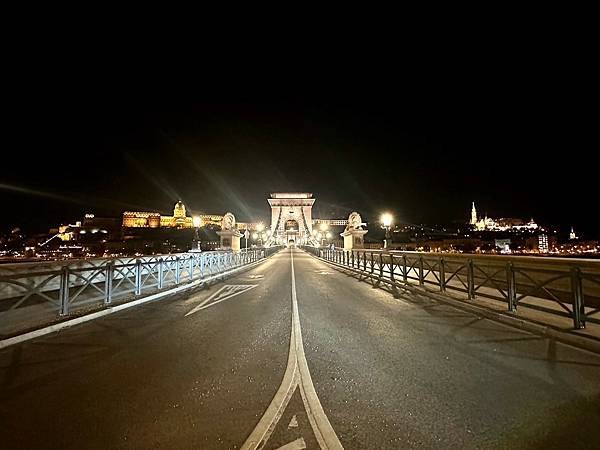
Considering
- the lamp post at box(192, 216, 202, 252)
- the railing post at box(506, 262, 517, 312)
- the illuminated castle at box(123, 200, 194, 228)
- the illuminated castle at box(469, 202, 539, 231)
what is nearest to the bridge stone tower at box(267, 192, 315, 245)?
the illuminated castle at box(123, 200, 194, 228)

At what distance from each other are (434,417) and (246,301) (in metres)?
9.19

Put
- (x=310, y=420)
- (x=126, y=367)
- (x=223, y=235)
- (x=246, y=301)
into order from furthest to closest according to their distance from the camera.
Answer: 1. (x=223, y=235)
2. (x=246, y=301)
3. (x=126, y=367)
4. (x=310, y=420)

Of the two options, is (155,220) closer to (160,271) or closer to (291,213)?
(291,213)

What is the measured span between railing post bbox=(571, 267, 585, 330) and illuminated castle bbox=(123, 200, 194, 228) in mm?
158648

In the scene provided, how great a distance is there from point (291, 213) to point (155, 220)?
2321 inches

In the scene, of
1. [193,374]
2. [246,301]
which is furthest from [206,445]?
[246,301]

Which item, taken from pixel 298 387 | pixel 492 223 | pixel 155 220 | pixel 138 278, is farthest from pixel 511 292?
pixel 492 223

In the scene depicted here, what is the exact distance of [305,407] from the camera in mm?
4141

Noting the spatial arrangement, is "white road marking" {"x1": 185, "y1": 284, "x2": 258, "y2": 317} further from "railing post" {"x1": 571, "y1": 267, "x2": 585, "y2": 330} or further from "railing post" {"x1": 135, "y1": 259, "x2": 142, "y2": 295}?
"railing post" {"x1": 571, "y1": 267, "x2": 585, "y2": 330}

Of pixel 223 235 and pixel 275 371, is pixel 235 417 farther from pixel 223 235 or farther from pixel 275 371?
pixel 223 235

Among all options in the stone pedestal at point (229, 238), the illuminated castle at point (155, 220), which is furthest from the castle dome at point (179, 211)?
the stone pedestal at point (229, 238)

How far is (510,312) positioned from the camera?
29.5 ft

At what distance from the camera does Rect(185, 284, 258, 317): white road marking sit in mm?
11499

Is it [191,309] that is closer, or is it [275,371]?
[275,371]
